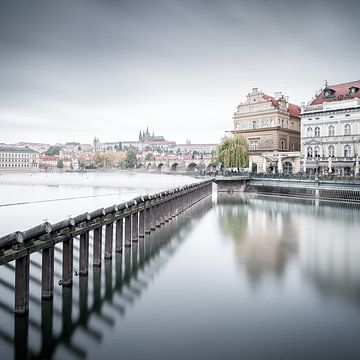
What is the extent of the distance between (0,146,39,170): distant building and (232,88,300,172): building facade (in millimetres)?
121739

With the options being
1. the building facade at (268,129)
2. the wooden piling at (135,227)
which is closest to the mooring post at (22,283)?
the wooden piling at (135,227)

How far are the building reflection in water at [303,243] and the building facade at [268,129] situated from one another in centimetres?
3130

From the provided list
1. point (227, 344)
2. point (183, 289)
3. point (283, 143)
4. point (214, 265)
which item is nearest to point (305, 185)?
point (283, 143)

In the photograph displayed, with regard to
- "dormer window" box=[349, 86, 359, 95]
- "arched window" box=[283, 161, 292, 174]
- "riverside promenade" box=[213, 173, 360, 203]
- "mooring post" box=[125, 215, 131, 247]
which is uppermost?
"dormer window" box=[349, 86, 359, 95]

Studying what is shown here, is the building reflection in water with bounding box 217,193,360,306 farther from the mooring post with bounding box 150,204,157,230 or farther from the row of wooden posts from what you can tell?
the row of wooden posts

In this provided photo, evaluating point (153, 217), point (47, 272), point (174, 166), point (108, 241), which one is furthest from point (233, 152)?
point (174, 166)

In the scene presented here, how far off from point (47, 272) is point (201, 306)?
4.06 meters

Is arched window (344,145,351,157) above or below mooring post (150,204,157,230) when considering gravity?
above

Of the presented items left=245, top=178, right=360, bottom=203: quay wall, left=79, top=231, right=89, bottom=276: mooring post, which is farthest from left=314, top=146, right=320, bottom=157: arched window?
left=79, top=231, right=89, bottom=276: mooring post

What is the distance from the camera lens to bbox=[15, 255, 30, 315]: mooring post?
29.2ft

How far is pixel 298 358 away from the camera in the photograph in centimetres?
816

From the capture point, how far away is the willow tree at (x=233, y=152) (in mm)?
65250

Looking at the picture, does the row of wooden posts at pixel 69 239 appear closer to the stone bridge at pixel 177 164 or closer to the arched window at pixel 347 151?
the arched window at pixel 347 151

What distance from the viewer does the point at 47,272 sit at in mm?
10055
